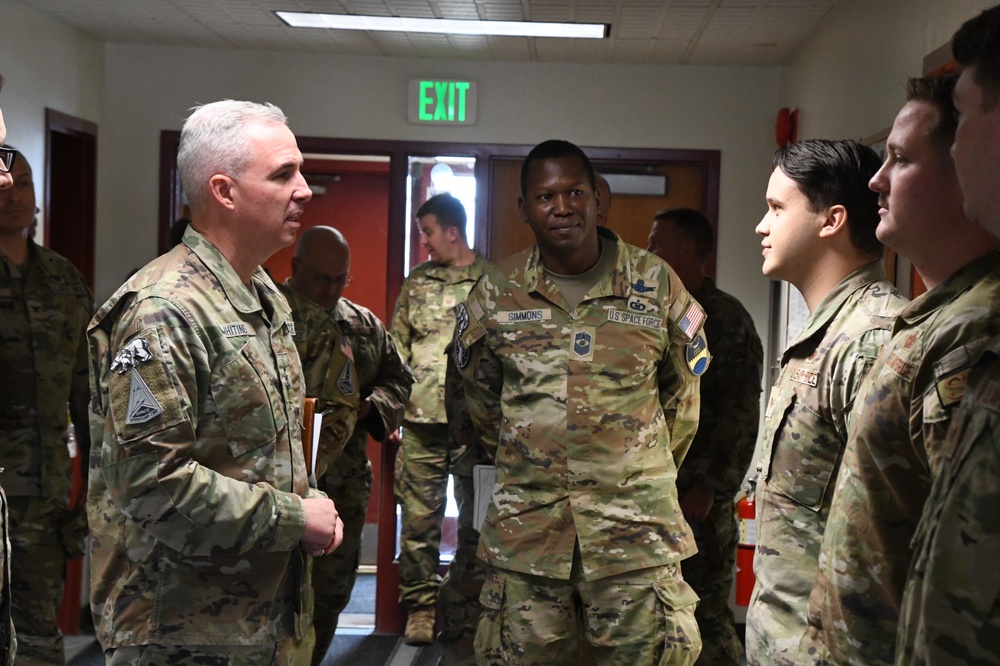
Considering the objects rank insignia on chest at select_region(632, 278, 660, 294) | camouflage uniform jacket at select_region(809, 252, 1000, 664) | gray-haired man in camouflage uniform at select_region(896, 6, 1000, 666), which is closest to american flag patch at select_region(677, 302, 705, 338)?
rank insignia on chest at select_region(632, 278, 660, 294)

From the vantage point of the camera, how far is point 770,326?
4.91 m

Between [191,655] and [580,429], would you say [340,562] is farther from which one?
[191,655]

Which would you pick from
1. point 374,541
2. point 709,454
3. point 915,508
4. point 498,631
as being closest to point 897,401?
point 915,508

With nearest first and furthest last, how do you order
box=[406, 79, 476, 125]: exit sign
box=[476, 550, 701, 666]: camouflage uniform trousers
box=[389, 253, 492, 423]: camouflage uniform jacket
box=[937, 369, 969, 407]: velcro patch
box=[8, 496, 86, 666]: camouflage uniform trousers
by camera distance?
box=[937, 369, 969, 407]: velcro patch < box=[476, 550, 701, 666]: camouflage uniform trousers < box=[8, 496, 86, 666]: camouflage uniform trousers < box=[389, 253, 492, 423]: camouflage uniform jacket < box=[406, 79, 476, 125]: exit sign

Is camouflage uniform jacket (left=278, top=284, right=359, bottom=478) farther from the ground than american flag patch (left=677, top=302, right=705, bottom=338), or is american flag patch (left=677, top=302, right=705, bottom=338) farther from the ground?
american flag patch (left=677, top=302, right=705, bottom=338)

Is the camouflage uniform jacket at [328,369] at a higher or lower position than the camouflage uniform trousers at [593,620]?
higher

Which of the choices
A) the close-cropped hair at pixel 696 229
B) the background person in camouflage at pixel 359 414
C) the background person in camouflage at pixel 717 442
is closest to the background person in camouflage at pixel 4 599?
the background person in camouflage at pixel 359 414

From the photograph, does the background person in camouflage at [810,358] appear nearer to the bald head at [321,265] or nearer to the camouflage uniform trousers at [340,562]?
the bald head at [321,265]

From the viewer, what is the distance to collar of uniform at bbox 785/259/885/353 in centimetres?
184

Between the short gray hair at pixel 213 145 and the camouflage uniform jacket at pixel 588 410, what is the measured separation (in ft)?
2.93

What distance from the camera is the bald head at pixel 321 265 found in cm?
350

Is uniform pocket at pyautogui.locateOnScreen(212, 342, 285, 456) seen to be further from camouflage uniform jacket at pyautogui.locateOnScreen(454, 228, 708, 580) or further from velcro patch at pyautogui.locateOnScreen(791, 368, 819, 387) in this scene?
velcro patch at pyautogui.locateOnScreen(791, 368, 819, 387)

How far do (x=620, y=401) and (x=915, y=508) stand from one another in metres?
1.14

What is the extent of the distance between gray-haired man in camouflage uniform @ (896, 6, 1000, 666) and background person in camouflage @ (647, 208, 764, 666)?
229cm
